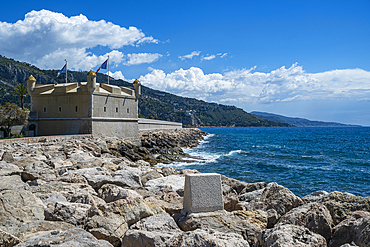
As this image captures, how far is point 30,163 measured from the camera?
10586 mm

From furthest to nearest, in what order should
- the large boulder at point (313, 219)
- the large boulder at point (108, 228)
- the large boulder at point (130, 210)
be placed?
1. the large boulder at point (130, 210)
2. the large boulder at point (313, 219)
3. the large boulder at point (108, 228)

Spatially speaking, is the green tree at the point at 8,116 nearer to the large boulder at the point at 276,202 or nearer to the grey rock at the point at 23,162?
the grey rock at the point at 23,162

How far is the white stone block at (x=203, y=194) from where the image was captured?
5371mm

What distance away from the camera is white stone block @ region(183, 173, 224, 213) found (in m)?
5.37

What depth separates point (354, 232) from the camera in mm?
4602

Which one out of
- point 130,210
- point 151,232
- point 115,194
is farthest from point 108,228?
point 115,194

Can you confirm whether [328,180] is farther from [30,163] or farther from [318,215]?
[30,163]

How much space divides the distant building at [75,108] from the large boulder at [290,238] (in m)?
22.6

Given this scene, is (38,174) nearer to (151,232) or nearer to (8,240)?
(8,240)

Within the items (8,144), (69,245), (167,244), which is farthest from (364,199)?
(8,144)

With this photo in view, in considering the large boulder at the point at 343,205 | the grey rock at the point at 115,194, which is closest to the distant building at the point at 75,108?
the grey rock at the point at 115,194

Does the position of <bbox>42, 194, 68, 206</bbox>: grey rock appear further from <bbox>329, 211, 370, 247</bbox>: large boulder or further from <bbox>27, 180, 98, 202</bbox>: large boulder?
<bbox>329, 211, 370, 247</bbox>: large boulder

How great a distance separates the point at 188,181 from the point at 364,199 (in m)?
4.12

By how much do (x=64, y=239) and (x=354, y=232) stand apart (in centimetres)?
490
